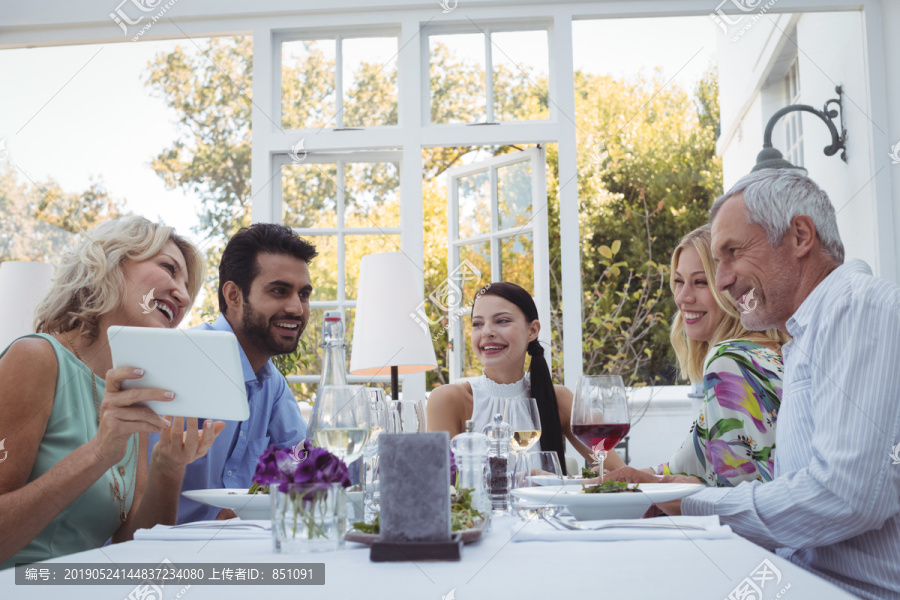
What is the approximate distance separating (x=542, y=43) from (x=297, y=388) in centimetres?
229

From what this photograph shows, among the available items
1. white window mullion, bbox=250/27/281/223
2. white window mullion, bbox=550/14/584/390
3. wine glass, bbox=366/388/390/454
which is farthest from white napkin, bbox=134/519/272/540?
white window mullion, bbox=250/27/281/223

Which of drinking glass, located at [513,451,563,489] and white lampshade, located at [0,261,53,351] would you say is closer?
drinking glass, located at [513,451,563,489]

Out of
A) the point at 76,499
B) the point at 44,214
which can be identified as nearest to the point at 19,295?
the point at 76,499

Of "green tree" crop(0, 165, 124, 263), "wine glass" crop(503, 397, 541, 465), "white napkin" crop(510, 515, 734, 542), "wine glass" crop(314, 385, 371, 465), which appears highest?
"green tree" crop(0, 165, 124, 263)

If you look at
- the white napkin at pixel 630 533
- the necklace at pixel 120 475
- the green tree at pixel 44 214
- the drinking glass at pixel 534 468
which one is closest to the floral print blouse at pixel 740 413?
the drinking glass at pixel 534 468

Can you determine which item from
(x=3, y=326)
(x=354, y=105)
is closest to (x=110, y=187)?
(x=354, y=105)

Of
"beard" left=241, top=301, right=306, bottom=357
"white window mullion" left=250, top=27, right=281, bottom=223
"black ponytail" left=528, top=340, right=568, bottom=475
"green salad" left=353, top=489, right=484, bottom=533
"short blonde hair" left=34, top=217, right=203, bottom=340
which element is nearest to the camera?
"green salad" left=353, top=489, right=484, bottom=533

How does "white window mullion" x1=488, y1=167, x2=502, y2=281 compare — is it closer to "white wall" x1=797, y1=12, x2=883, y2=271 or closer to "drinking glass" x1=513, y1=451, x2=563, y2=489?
"white wall" x1=797, y1=12, x2=883, y2=271

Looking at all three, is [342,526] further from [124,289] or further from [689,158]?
[689,158]

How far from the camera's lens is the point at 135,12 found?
3957 mm

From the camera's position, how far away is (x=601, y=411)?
4.63 feet

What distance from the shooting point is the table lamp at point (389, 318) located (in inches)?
119

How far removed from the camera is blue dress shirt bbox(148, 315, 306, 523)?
1874 mm

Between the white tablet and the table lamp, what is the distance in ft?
6.41
